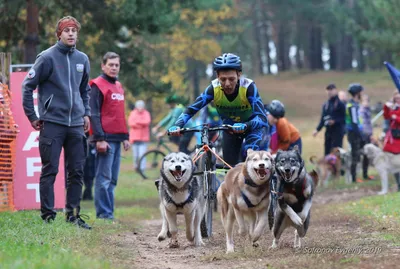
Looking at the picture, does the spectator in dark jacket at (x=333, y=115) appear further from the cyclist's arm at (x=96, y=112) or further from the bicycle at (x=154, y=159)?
the cyclist's arm at (x=96, y=112)

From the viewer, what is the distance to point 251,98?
8664 millimetres

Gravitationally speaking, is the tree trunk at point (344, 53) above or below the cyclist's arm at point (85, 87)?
above

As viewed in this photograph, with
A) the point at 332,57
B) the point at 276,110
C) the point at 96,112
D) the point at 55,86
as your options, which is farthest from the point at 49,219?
the point at 332,57

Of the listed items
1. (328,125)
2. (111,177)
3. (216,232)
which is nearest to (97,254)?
(216,232)

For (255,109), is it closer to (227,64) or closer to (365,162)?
(227,64)

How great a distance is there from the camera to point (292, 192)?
8.05 meters

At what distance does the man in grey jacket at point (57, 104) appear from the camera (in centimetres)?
879

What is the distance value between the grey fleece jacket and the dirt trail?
1531 mm

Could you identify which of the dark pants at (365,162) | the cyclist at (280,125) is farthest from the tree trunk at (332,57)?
the cyclist at (280,125)

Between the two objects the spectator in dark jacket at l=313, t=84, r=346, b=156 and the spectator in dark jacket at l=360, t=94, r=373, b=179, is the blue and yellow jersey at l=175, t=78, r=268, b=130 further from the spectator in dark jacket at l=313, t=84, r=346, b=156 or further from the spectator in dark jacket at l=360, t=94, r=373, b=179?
the spectator in dark jacket at l=360, t=94, r=373, b=179

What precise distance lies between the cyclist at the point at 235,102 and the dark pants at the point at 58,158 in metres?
1.16

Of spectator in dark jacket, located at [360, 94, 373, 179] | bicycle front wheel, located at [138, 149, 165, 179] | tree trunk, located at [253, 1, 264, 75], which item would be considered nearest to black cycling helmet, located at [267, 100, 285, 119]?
spectator in dark jacket, located at [360, 94, 373, 179]

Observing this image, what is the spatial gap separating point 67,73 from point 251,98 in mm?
2098

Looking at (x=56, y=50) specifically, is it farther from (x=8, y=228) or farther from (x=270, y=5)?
(x=270, y=5)
